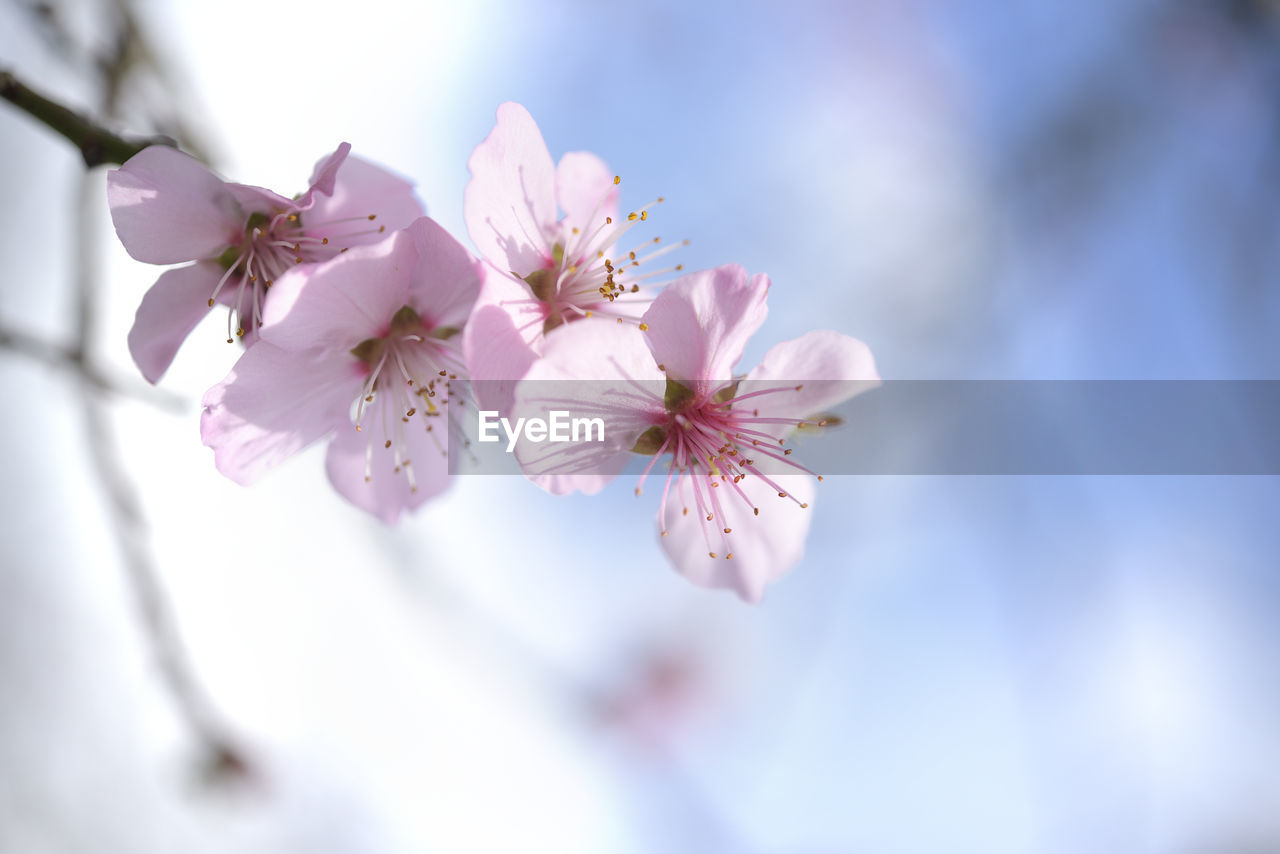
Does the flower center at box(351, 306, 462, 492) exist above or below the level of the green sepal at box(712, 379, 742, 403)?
below

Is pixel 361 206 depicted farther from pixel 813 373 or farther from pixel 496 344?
pixel 813 373

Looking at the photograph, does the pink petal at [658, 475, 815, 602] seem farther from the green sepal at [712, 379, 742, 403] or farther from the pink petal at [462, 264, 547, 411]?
the pink petal at [462, 264, 547, 411]

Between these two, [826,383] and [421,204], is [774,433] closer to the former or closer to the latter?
[826,383]

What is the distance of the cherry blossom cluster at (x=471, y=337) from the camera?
2.98ft

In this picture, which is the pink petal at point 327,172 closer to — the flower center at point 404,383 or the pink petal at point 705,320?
the flower center at point 404,383

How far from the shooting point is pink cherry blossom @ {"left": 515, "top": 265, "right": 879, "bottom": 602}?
3.07 ft

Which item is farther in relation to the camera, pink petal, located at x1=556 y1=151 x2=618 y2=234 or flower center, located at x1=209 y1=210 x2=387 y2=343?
pink petal, located at x1=556 y1=151 x2=618 y2=234

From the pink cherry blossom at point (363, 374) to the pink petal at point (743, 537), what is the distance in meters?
0.41

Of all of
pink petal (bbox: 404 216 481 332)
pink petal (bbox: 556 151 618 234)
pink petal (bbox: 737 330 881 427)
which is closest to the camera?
pink petal (bbox: 404 216 481 332)

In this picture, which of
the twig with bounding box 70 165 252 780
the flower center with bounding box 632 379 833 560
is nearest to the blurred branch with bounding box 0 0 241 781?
the twig with bounding box 70 165 252 780

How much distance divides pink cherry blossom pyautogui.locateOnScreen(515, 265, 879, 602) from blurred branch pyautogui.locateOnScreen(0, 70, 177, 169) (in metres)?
0.56

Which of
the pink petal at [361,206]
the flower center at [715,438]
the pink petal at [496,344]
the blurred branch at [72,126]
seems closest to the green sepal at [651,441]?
the flower center at [715,438]

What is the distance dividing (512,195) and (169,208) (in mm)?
426

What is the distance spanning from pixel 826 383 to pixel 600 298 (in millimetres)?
356
